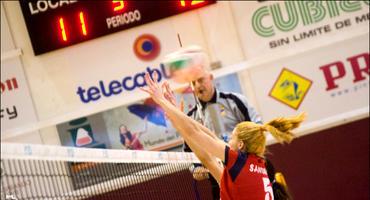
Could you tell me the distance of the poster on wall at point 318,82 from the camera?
365 inches

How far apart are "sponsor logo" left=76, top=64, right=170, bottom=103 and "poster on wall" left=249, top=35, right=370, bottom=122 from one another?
1395 millimetres

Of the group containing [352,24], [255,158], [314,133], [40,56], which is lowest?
[314,133]

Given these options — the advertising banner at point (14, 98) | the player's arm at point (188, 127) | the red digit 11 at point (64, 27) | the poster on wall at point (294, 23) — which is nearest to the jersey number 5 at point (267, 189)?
the player's arm at point (188, 127)

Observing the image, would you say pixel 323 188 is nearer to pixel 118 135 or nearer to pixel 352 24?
pixel 352 24

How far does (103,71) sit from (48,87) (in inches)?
29.5

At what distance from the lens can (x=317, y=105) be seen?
30.6ft

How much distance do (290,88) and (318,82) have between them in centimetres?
39

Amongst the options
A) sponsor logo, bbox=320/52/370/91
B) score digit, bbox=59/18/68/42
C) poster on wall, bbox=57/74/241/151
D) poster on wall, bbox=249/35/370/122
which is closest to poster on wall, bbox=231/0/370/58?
poster on wall, bbox=249/35/370/122

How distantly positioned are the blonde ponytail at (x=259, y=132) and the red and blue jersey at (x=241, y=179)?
0.30 feet

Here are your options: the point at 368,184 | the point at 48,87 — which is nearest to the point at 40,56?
the point at 48,87

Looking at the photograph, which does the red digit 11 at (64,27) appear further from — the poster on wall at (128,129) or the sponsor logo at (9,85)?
the poster on wall at (128,129)

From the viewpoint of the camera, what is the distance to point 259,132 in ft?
15.6

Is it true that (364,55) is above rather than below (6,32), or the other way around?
below

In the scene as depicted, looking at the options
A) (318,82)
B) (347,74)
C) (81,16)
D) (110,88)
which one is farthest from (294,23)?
(81,16)
